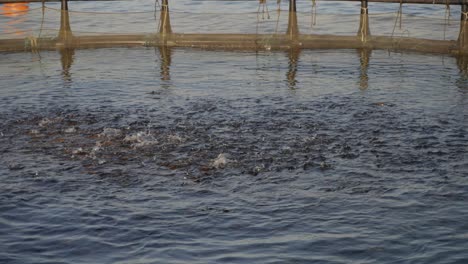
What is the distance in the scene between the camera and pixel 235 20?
28.7 meters

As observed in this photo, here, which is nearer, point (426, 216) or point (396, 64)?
point (426, 216)

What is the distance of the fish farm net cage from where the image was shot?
758 inches

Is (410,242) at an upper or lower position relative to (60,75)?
lower

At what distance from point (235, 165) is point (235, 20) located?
61.2 feet

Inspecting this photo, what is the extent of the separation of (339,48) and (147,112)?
7.40 m

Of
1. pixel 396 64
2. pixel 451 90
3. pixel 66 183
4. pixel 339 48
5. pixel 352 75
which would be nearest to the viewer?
pixel 66 183

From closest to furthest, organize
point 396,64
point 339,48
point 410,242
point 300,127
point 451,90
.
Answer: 1. point 410,242
2. point 300,127
3. point 451,90
4. point 396,64
5. point 339,48

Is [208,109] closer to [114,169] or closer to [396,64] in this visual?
[114,169]

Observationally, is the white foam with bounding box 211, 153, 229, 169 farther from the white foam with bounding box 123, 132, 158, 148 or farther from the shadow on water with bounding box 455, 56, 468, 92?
the shadow on water with bounding box 455, 56, 468, 92

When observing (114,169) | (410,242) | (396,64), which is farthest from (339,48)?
(410,242)

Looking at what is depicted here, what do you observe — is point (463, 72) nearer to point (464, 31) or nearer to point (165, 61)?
point (464, 31)

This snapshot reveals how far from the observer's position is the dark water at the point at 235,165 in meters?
8.27

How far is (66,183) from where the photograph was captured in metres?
9.99

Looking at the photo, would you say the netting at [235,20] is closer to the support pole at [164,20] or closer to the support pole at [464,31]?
the support pole at [164,20]
